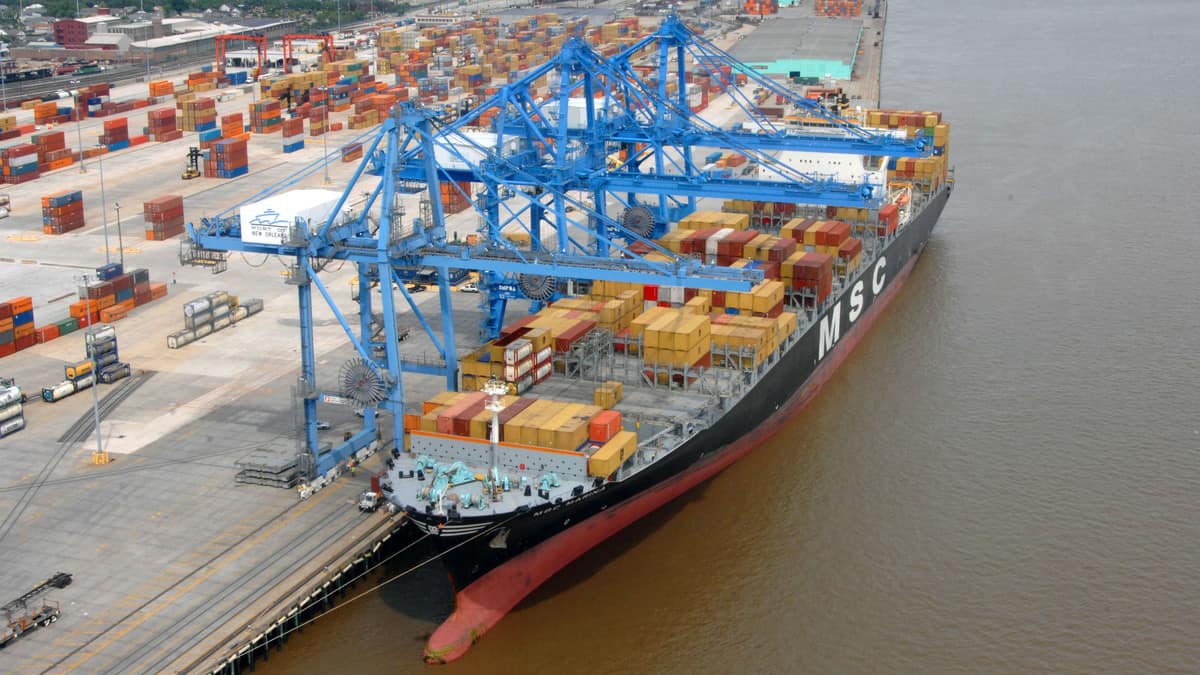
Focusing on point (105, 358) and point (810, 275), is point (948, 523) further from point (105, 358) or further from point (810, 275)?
point (105, 358)

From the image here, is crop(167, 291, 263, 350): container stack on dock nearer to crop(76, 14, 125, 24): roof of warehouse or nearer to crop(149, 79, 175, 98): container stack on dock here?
crop(149, 79, 175, 98): container stack on dock

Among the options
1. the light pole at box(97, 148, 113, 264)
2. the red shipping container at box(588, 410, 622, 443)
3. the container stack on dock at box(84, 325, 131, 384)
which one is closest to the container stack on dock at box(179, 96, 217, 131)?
the light pole at box(97, 148, 113, 264)

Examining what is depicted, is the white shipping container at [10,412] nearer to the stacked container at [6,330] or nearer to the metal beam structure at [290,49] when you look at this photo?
the stacked container at [6,330]

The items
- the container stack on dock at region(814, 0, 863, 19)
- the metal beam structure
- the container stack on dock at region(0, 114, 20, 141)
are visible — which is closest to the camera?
the container stack on dock at region(0, 114, 20, 141)

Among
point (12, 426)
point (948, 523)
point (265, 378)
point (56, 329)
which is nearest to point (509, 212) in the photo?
point (265, 378)

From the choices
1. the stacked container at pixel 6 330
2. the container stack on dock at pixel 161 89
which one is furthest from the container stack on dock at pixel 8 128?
the stacked container at pixel 6 330

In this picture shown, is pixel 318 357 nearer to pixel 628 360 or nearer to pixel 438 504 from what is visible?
pixel 628 360
